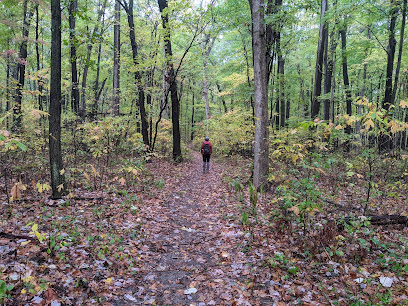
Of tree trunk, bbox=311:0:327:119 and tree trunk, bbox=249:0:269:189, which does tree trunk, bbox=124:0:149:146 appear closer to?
tree trunk, bbox=249:0:269:189

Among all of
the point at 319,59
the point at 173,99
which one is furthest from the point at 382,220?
the point at 173,99

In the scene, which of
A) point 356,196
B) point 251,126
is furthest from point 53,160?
point 251,126

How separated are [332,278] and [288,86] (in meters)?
15.3

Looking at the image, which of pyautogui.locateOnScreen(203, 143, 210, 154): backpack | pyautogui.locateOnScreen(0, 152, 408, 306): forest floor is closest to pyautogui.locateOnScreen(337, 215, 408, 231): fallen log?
pyautogui.locateOnScreen(0, 152, 408, 306): forest floor

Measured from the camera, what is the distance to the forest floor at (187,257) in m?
3.19

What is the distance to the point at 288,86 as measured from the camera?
16859 millimetres

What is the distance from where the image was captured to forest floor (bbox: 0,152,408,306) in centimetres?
319

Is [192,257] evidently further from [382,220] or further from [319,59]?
[319,59]

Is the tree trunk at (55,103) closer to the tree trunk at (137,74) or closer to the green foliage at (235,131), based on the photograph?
the tree trunk at (137,74)

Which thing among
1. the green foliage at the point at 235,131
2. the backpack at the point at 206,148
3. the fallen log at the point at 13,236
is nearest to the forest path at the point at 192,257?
the fallen log at the point at 13,236

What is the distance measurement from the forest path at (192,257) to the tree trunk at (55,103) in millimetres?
2524

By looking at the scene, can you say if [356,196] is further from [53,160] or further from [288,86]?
[288,86]

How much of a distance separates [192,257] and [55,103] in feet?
15.7

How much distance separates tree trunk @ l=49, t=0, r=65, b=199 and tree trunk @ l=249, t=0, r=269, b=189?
5365 millimetres
